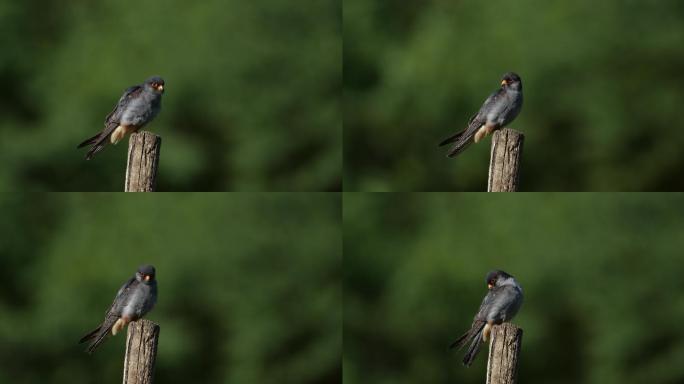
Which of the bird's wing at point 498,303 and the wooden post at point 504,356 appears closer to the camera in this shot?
the wooden post at point 504,356

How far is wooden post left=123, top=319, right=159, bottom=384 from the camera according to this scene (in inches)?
218

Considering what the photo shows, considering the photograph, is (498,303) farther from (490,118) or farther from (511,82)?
(511,82)

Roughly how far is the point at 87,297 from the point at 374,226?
3.46 m

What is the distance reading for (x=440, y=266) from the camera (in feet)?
43.8

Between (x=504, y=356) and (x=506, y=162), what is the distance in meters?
0.95

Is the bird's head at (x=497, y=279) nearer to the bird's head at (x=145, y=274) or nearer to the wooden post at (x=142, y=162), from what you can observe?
the bird's head at (x=145, y=274)

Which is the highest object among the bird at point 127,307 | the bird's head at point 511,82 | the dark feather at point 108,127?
the bird's head at point 511,82

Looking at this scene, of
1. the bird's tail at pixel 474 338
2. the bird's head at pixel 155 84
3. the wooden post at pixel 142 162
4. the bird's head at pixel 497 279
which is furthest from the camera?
the bird's head at pixel 155 84

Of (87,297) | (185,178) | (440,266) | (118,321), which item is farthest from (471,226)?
(118,321)

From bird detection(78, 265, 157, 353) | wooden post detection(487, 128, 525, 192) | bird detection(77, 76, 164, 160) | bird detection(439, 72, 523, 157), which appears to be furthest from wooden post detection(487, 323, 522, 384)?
bird detection(77, 76, 164, 160)

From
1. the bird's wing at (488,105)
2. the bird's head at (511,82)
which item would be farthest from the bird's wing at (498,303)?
the bird's head at (511,82)

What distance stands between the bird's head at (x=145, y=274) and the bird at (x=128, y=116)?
67cm

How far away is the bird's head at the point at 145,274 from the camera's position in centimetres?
661

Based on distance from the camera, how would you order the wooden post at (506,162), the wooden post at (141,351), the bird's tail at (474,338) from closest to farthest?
1. the wooden post at (141,351)
2. the wooden post at (506,162)
3. the bird's tail at (474,338)
